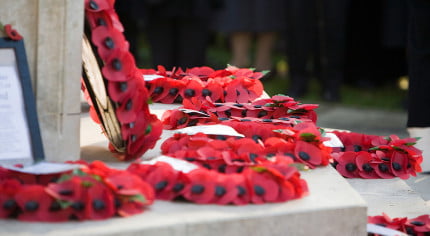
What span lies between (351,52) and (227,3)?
136 cm

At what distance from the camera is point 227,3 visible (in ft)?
26.9

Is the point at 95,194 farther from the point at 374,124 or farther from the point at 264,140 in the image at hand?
the point at 374,124

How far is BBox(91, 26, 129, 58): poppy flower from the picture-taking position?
7.18 ft

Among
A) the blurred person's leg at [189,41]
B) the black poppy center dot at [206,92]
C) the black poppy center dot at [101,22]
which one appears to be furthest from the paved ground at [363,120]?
the black poppy center dot at [101,22]

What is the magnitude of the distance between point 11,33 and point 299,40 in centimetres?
485

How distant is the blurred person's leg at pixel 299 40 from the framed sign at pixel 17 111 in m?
4.70

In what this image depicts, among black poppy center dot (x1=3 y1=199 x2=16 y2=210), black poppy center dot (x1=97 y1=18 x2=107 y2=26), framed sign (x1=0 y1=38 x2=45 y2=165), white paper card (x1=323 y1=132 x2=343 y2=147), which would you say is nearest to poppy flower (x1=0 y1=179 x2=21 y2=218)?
black poppy center dot (x1=3 y1=199 x2=16 y2=210)

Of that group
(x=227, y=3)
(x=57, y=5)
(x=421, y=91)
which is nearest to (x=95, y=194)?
(x=57, y=5)

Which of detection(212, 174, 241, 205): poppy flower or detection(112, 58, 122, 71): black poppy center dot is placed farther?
detection(112, 58, 122, 71): black poppy center dot

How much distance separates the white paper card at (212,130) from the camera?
97.4 inches

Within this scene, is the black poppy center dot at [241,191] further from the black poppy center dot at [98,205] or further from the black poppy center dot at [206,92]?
the black poppy center dot at [206,92]

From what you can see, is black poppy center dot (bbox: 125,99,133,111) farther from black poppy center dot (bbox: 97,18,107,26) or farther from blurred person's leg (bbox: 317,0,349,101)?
blurred person's leg (bbox: 317,0,349,101)

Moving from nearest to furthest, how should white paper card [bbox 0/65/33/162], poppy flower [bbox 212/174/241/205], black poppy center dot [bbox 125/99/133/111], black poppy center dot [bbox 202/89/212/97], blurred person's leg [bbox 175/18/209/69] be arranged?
1. poppy flower [bbox 212/174/241/205]
2. white paper card [bbox 0/65/33/162]
3. black poppy center dot [bbox 125/99/133/111]
4. black poppy center dot [bbox 202/89/212/97]
5. blurred person's leg [bbox 175/18/209/69]

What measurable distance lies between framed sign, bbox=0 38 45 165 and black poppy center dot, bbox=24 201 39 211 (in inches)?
12.0
